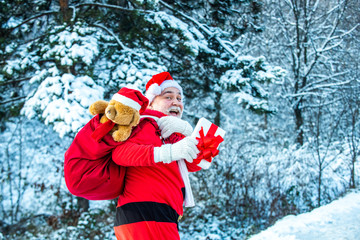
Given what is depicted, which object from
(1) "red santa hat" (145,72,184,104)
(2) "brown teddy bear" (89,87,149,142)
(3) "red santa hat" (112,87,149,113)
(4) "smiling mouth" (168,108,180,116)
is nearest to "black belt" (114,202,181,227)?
(2) "brown teddy bear" (89,87,149,142)

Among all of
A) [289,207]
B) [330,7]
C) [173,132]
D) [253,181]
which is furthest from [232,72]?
[330,7]

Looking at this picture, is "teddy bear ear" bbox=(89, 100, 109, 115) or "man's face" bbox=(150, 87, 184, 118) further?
"man's face" bbox=(150, 87, 184, 118)

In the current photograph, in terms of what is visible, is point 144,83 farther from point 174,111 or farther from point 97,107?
point 97,107

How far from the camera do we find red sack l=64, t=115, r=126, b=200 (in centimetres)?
167

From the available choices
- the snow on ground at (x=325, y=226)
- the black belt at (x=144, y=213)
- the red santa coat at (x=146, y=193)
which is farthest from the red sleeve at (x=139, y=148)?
the snow on ground at (x=325, y=226)

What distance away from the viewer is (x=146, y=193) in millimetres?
1705

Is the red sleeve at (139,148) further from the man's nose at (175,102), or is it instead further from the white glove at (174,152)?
the man's nose at (175,102)

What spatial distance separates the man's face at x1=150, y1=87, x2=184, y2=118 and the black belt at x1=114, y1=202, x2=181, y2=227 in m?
0.77

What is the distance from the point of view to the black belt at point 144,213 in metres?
1.66

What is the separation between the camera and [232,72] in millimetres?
5129

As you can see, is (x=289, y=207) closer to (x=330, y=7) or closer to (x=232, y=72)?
(x=232, y=72)

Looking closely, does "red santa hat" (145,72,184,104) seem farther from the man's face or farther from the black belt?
the black belt

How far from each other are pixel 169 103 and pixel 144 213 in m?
0.90

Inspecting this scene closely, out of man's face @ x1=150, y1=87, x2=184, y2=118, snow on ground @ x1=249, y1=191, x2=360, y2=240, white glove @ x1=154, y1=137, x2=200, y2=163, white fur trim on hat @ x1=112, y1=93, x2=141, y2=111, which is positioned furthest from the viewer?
snow on ground @ x1=249, y1=191, x2=360, y2=240
